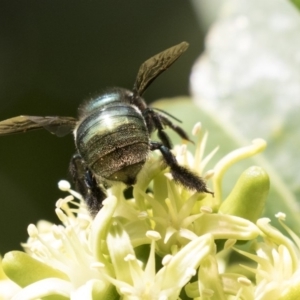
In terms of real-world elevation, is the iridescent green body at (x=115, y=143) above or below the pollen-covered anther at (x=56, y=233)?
above

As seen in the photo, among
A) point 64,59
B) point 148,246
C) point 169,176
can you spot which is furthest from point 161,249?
point 64,59

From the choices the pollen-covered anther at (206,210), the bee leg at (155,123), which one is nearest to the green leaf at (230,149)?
the bee leg at (155,123)

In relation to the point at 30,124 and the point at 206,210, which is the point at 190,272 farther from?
the point at 30,124

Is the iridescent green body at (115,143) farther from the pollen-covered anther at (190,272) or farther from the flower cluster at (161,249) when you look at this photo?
the pollen-covered anther at (190,272)

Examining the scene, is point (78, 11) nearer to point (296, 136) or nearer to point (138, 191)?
point (296, 136)

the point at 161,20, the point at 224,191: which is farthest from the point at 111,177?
the point at 161,20

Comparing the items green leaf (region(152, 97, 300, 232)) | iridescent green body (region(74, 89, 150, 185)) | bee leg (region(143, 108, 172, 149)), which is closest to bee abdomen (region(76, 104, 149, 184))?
iridescent green body (region(74, 89, 150, 185))

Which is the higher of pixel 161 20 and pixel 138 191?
pixel 161 20

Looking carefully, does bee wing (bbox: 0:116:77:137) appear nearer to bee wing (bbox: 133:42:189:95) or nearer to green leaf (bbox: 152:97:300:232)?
bee wing (bbox: 133:42:189:95)
